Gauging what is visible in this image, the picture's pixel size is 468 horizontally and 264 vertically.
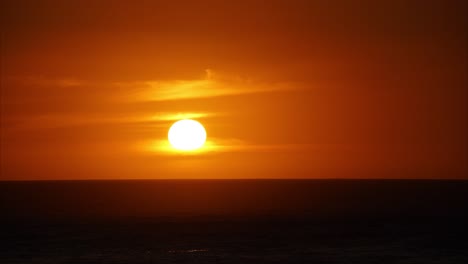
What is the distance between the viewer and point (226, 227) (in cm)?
7125

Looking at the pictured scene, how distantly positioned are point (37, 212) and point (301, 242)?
50809mm

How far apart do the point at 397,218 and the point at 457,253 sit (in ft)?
105

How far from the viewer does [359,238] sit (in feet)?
194

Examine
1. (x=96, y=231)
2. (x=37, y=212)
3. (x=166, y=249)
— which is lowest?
(x=166, y=249)

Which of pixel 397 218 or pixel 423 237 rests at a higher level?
pixel 397 218

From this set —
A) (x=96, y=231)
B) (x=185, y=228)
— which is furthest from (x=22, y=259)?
(x=185, y=228)

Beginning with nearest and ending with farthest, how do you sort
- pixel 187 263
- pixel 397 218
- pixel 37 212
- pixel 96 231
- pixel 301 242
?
pixel 187 263
pixel 301 242
pixel 96 231
pixel 397 218
pixel 37 212

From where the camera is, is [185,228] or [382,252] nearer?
[382,252]

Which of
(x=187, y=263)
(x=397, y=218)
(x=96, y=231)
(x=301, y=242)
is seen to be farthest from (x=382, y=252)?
(x=397, y=218)

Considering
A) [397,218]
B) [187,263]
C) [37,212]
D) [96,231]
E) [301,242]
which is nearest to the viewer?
[187,263]

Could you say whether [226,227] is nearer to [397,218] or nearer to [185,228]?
[185,228]

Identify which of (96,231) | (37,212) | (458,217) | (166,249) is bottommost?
(166,249)

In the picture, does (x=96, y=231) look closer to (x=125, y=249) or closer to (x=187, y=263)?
(x=125, y=249)

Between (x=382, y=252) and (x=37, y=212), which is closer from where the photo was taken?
(x=382, y=252)
